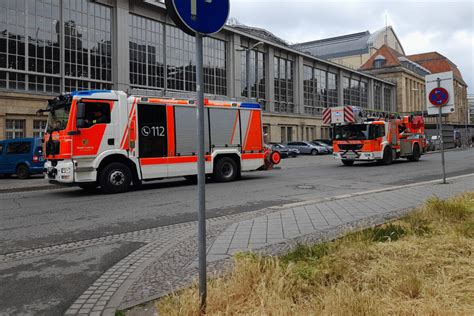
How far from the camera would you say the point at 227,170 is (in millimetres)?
15047

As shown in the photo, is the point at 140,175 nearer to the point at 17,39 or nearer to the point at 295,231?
the point at 295,231

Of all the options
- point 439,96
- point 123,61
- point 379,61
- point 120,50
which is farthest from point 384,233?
point 379,61

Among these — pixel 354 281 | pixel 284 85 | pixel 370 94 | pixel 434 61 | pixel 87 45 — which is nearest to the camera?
pixel 354 281

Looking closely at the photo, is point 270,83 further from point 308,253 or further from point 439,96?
point 308,253

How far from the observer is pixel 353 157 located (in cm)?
2222

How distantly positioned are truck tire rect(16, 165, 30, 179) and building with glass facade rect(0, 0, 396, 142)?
797 centimetres

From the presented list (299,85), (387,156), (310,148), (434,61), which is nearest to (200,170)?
(387,156)

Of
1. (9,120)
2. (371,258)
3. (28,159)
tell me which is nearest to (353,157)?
(28,159)

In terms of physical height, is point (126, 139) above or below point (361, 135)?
below

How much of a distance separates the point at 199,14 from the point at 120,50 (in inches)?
1434

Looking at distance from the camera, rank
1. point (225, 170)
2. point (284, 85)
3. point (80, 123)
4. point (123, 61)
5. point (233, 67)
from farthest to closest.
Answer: point (284, 85)
point (233, 67)
point (123, 61)
point (225, 170)
point (80, 123)

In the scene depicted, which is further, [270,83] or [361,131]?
[270,83]

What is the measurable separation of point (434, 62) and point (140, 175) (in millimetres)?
122135

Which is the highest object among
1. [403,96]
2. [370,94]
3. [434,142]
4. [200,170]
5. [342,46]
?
[342,46]
